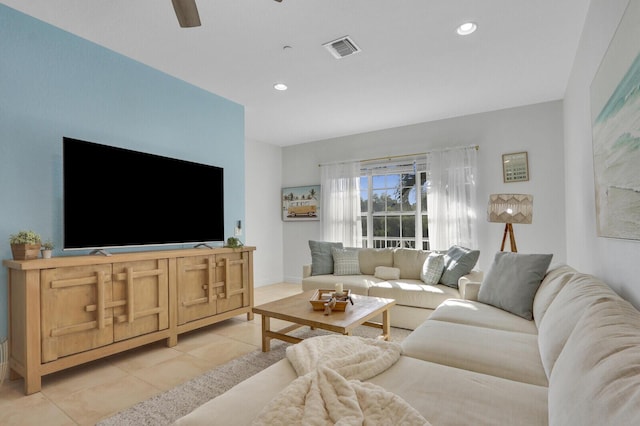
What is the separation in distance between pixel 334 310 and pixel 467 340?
3.48 ft

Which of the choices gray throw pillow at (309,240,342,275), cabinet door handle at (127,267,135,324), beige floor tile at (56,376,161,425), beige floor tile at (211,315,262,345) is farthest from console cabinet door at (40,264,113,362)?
gray throw pillow at (309,240,342,275)

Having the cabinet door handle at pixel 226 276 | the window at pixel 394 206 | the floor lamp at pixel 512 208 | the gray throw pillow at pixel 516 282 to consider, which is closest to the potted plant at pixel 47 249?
the cabinet door handle at pixel 226 276

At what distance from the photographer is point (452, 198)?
15.1 ft

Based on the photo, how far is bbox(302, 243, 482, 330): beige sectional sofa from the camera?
3.28 metres

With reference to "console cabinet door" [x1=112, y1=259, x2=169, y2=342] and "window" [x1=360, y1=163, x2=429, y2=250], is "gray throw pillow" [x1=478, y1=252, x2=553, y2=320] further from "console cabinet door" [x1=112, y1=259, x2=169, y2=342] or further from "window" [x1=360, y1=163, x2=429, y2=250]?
"console cabinet door" [x1=112, y1=259, x2=169, y2=342]

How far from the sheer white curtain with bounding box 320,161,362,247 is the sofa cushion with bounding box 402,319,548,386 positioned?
11.6 feet

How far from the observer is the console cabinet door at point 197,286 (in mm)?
3078

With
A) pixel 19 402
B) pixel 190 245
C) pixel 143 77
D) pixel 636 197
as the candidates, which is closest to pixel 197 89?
pixel 143 77

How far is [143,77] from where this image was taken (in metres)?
3.14

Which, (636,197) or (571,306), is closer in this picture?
(636,197)

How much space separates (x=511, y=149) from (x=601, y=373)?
417 cm

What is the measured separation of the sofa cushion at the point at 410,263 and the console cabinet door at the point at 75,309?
119 inches

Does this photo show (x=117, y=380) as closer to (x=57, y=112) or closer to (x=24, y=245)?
(x=24, y=245)

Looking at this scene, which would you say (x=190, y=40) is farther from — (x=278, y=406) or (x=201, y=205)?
(x=278, y=406)
